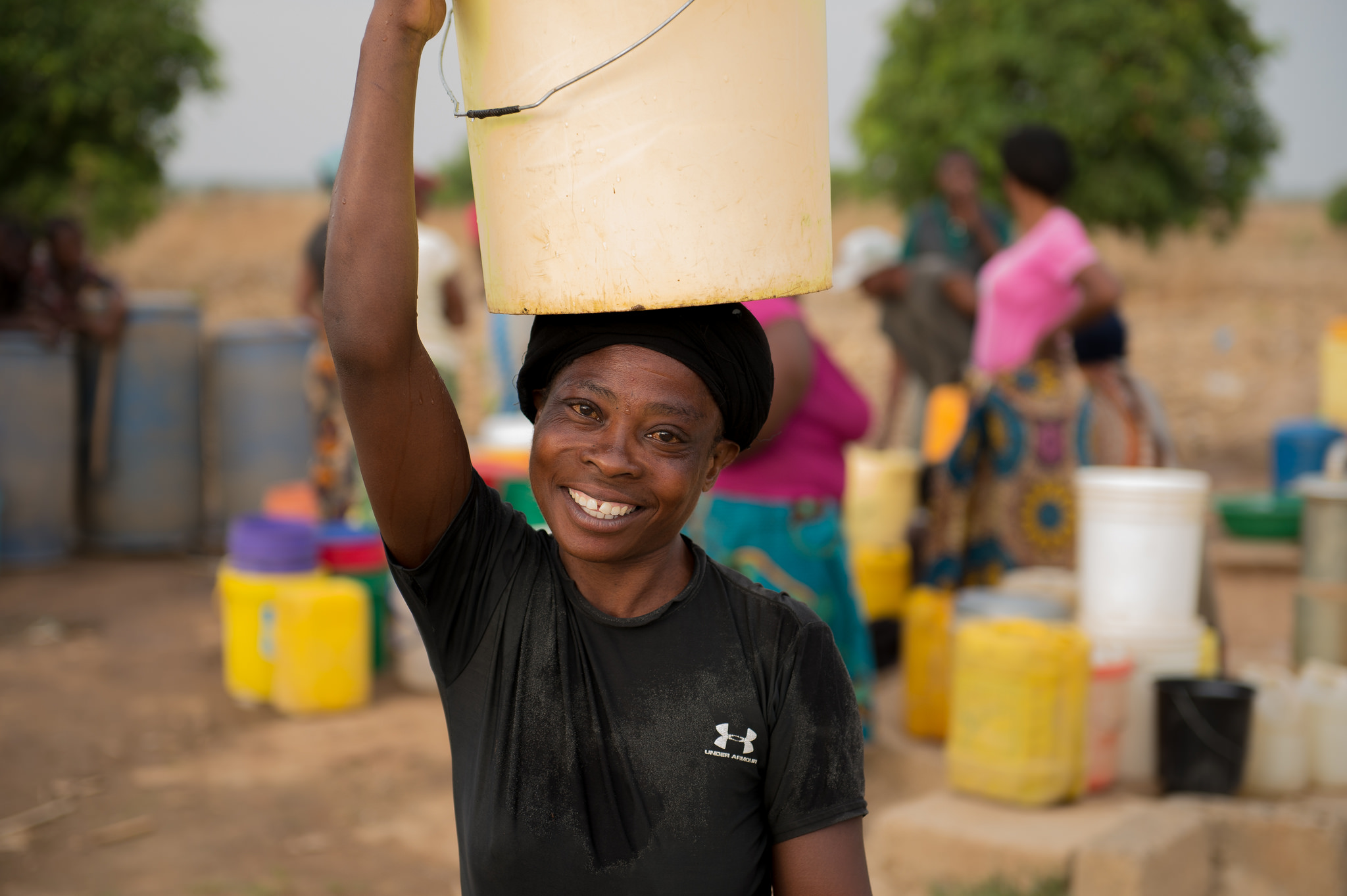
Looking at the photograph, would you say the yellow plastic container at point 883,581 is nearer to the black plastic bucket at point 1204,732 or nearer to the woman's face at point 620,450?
the black plastic bucket at point 1204,732

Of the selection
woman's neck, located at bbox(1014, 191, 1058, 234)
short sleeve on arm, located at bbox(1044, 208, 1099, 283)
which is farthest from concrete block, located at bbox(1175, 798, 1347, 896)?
woman's neck, located at bbox(1014, 191, 1058, 234)

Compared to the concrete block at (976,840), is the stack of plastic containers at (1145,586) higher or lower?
higher

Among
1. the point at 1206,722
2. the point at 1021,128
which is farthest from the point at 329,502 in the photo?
the point at 1206,722

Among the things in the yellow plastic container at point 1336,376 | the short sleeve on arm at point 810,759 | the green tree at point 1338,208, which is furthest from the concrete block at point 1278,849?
the green tree at point 1338,208

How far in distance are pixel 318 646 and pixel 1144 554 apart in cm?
309

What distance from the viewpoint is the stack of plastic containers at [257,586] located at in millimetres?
4910

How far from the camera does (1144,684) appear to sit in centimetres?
385

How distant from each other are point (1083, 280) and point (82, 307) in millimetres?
6024

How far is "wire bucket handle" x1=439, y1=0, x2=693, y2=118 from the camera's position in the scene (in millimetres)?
1321

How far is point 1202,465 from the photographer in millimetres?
11469

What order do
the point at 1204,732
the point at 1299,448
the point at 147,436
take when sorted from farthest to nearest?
the point at 1299,448 < the point at 147,436 < the point at 1204,732

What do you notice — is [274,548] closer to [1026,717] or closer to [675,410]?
[1026,717]

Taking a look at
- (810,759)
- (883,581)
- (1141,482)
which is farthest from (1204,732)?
(810,759)

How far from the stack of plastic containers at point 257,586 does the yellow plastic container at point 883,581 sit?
7.66ft
